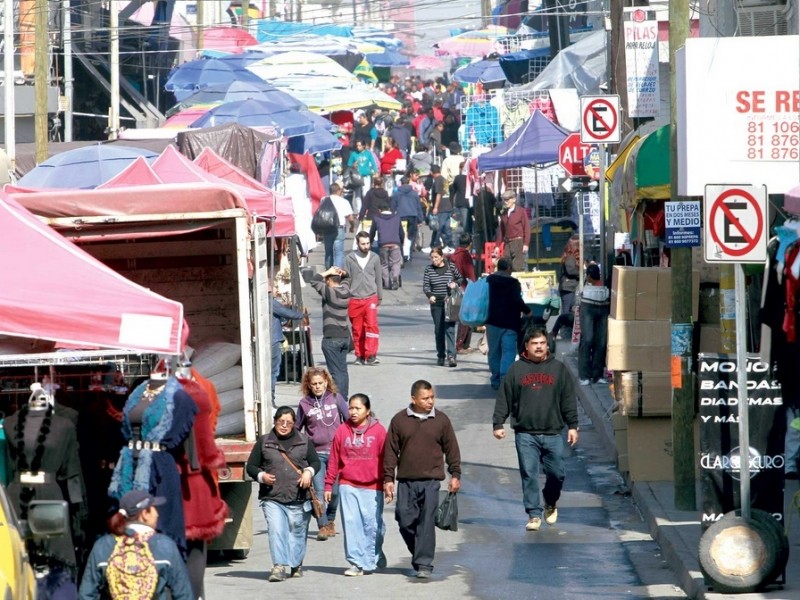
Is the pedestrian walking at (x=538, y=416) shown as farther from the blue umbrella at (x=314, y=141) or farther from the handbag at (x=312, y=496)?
the blue umbrella at (x=314, y=141)

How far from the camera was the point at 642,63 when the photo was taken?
20156 mm

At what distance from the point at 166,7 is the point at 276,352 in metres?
30.9

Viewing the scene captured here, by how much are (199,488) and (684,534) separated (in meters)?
4.49

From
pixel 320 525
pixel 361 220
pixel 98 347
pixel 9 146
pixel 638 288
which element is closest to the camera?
pixel 98 347

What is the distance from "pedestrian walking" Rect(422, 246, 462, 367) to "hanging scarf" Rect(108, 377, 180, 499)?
14.3m

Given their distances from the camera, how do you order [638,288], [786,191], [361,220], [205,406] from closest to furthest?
[205,406]
[786,191]
[638,288]
[361,220]

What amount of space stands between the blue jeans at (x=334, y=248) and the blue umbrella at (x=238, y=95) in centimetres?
271

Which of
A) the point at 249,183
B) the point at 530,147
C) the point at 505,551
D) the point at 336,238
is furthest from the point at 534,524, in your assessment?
the point at 336,238

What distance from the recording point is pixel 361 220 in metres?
33.0

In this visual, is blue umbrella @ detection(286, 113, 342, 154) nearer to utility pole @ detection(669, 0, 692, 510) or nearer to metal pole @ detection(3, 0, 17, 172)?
metal pole @ detection(3, 0, 17, 172)

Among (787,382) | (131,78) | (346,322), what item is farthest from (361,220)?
(787,382)

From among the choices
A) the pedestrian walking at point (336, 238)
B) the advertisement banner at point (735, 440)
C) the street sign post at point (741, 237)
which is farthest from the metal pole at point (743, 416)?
the pedestrian walking at point (336, 238)

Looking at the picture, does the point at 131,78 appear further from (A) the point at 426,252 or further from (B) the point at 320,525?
(B) the point at 320,525

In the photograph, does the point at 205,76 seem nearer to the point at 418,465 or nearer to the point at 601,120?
the point at 601,120
